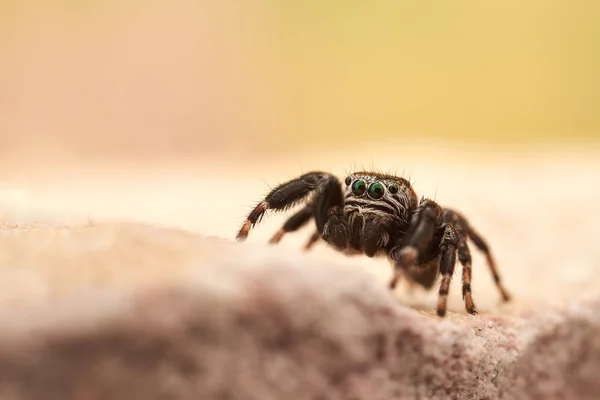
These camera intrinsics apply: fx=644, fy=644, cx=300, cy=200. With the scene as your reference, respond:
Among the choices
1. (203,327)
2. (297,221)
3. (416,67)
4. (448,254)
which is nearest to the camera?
(203,327)

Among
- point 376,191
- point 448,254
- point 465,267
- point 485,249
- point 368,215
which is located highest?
point 376,191

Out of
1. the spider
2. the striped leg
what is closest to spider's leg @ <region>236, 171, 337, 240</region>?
the spider

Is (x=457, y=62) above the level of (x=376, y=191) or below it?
above

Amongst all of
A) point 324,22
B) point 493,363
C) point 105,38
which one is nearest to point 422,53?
point 324,22

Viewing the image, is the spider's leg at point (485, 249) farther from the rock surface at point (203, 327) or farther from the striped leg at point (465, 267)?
the rock surface at point (203, 327)

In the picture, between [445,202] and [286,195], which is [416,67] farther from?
[286,195]

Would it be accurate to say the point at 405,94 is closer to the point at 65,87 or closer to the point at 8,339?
the point at 65,87

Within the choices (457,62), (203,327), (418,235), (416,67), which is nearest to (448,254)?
(418,235)
